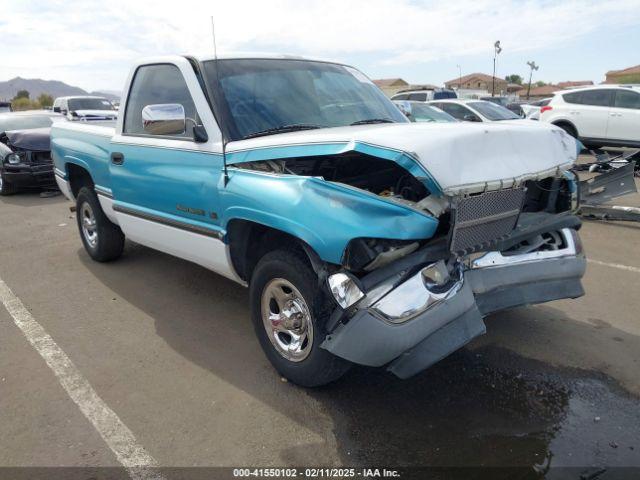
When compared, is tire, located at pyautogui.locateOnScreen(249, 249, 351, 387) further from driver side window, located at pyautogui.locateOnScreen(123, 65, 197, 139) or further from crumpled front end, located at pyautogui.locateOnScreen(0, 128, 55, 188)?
crumpled front end, located at pyautogui.locateOnScreen(0, 128, 55, 188)

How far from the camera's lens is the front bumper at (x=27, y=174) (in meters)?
10.0

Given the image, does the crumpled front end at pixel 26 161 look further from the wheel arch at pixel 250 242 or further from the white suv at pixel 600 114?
the white suv at pixel 600 114

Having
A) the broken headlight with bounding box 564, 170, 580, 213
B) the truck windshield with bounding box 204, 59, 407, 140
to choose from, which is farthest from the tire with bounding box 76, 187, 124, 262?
the broken headlight with bounding box 564, 170, 580, 213

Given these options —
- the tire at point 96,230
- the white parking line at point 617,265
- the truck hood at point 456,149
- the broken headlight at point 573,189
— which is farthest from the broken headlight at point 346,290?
the white parking line at point 617,265

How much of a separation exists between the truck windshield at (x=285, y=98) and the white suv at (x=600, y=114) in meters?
11.0

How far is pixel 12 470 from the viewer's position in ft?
8.77

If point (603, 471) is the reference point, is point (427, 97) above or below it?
above

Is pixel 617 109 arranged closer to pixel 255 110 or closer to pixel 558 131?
pixel 558 131

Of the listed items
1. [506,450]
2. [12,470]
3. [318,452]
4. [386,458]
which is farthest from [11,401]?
[506,450]

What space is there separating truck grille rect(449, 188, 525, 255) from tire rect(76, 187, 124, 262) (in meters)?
3.93

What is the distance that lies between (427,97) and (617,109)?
6.29 m

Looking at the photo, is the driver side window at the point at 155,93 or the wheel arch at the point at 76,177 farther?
the wheel arch at the point at 76,177

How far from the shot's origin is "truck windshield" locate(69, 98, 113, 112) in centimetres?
1830

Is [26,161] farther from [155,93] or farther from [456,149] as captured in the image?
[456,149]
